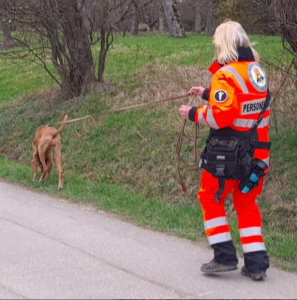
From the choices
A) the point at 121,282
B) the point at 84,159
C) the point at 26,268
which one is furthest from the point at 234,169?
the point at 84,159

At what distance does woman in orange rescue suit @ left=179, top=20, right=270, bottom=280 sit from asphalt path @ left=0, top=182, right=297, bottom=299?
9.4 inches

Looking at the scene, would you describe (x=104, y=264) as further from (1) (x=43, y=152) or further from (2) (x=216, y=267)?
(1) (x=43, y=152)

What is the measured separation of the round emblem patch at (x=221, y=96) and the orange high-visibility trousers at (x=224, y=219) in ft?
2.47

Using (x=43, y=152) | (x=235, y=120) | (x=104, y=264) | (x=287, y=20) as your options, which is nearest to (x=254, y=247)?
(x=235, y=120)

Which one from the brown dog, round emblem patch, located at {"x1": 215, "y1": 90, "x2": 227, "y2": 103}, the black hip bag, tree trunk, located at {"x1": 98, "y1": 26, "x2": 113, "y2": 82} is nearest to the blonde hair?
round emblem patch, located at {"x1": 215, "y1": 90, "x2": 227, "y2": 103}

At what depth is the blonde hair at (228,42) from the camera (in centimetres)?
567

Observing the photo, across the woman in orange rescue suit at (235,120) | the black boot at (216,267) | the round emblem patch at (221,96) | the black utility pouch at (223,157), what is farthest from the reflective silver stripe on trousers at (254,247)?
the round emblem patch at (221,96)

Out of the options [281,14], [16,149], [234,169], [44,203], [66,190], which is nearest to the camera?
[234,169]

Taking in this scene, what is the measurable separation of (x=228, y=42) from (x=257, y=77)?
405 millimetres

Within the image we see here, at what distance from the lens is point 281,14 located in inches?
342

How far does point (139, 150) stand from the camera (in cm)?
1145

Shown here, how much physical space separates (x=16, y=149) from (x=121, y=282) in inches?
320

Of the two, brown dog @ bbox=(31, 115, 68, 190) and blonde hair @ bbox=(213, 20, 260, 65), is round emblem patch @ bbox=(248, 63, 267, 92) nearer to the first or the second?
blonde hair @ bbox=(213, 20, 260, 65)

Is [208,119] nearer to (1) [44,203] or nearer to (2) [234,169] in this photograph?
(2) [234,169]
